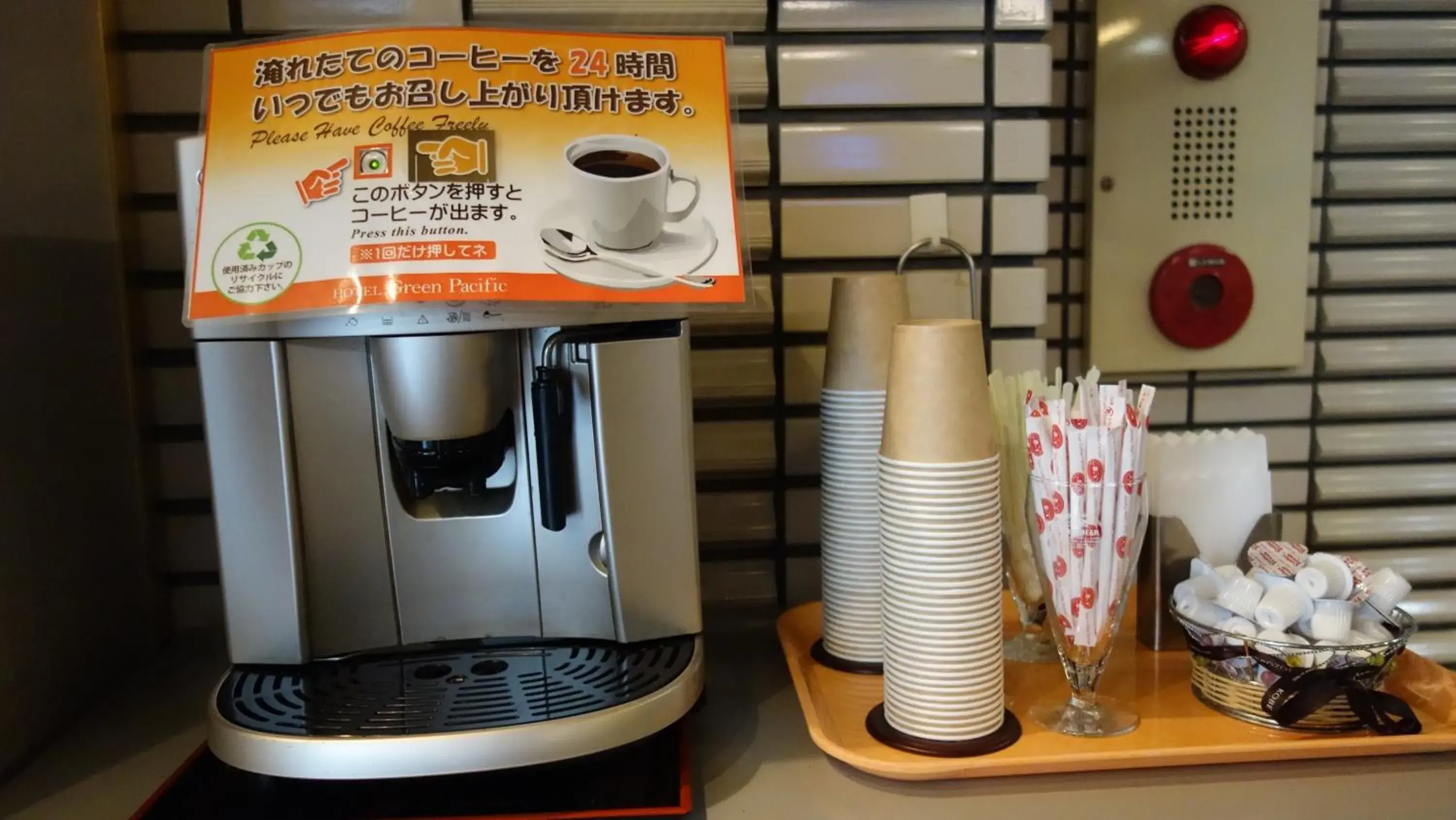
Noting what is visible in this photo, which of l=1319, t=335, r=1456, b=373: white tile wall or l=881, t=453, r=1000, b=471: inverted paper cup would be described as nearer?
l=881, t=453, r=1000, b=471: inverted paper cup

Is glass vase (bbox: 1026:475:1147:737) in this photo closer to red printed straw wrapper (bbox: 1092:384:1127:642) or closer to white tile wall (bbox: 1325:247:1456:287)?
red printed straw wrapper (bbox: 1092:384:1127:642)

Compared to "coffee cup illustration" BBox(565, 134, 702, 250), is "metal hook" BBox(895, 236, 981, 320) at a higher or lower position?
lower

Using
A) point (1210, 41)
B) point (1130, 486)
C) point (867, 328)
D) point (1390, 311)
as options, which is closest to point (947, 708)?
point (1130, 486)

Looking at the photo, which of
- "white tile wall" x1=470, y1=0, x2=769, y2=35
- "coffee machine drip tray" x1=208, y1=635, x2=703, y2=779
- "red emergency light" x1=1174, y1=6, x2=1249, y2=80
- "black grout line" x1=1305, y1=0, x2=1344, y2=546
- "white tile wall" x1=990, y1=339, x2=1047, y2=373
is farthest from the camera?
"black grout line" x1=1305, y1=0, x2=1344, y2=546

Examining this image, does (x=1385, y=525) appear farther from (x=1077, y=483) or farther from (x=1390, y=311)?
(x=1077, y=483)

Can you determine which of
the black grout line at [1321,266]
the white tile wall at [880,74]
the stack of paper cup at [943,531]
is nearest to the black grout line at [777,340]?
the white tile wall at [880,74]

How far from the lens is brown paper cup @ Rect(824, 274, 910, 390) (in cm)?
85

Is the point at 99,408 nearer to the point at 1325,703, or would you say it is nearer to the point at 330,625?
the point at 330,625

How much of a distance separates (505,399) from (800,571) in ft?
1.59

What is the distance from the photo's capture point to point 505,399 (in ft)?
2.48

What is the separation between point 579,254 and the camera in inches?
26.9

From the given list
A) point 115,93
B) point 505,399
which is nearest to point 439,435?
point 505,399

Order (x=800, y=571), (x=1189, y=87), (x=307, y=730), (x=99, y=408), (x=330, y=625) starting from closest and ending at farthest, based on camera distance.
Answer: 1. (x=307, y=730)
2. (x=330, y=625)
3. (x=99, y=408)
4. (x=800, y=571)
5. (x=1189, y=87)

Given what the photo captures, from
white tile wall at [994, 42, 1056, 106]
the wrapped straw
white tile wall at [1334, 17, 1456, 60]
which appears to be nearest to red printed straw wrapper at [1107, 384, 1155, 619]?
the wrapped straw
